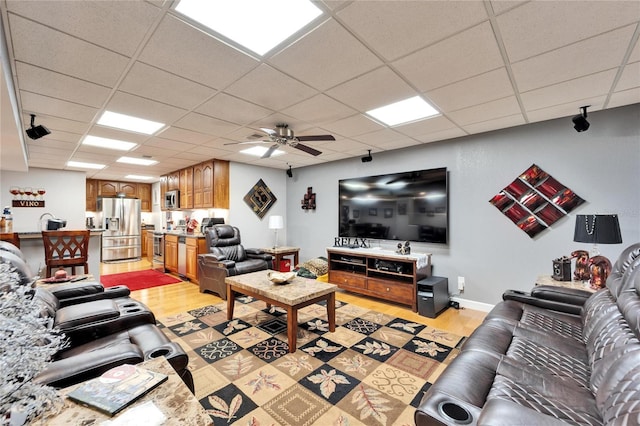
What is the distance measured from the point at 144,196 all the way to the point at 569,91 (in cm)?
1022

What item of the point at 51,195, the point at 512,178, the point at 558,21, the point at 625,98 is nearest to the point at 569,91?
the point at 625,98

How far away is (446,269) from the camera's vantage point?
4223mm

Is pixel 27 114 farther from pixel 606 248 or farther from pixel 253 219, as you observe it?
pixel 606 248

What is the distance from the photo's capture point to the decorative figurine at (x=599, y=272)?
2535mm

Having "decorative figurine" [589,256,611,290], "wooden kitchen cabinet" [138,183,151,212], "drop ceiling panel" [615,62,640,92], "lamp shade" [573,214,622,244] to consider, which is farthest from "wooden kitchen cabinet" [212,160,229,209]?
"drop ceiling panel" [615,62,640,92]

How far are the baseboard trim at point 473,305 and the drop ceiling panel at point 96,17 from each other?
450 centimetres

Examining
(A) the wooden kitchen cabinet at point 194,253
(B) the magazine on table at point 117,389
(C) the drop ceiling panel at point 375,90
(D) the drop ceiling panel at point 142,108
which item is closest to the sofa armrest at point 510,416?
(B) the magazine on table at point 117,389

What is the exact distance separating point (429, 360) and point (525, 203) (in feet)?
7.80

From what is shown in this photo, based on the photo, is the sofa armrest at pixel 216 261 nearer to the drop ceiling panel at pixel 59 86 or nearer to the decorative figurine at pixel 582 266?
the drop ceiling panel at pixel 59 86

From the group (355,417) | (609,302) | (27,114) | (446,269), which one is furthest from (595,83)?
(27,114)

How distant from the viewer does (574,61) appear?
2025 mm

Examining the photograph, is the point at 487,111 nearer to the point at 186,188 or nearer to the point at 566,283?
the point at 566,283

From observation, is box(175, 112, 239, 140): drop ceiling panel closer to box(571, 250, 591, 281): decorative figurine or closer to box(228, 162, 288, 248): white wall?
box(228, 162, 288, 248): white wall

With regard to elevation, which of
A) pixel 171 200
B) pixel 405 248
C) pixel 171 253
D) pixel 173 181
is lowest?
pixel 171 253
